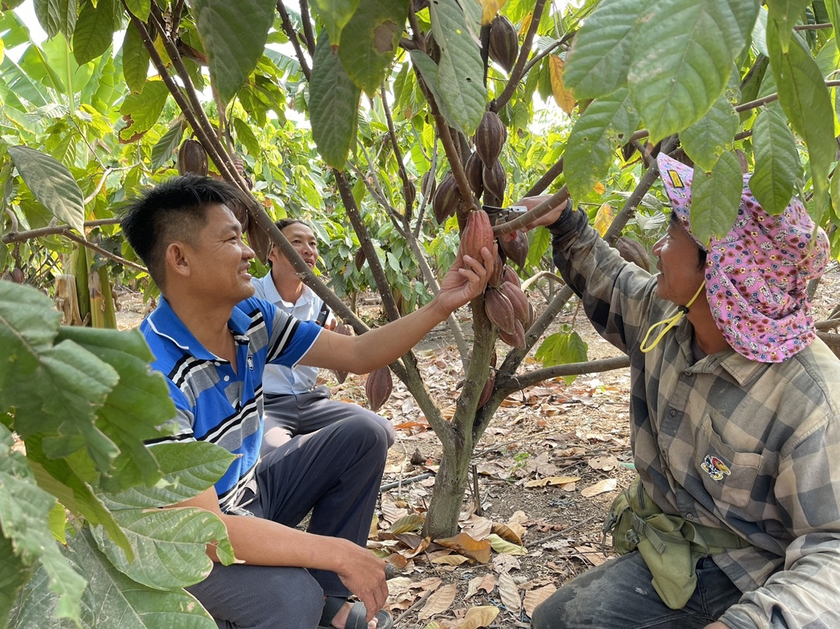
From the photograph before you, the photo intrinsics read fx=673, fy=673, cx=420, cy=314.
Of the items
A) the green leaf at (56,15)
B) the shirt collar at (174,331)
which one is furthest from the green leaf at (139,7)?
the shirt collar at (174,331)

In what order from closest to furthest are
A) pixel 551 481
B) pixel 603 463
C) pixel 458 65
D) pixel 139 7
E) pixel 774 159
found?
pixel 458 65 → pixel 774 159 → pixel 139 7 → pixel 551 481 → pixel 603 463

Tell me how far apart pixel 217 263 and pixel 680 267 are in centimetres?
98

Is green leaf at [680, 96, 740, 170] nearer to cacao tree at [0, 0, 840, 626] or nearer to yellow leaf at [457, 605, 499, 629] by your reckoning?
cacao tree at [0, 0, 840, 626]

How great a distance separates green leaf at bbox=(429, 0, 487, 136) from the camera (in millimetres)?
660

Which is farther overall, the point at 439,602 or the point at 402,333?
the point at 439,602

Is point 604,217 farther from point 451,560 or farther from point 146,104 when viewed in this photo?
point 146,104

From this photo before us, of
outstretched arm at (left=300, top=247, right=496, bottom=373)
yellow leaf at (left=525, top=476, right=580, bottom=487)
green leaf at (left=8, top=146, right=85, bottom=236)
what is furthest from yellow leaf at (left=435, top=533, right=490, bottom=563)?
green leaf at (left=8, top=146, right=85, bottom=236)

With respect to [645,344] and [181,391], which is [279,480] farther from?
[645,344]

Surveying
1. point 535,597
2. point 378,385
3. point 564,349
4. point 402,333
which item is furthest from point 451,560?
point 402,333

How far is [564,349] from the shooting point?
2.11 m

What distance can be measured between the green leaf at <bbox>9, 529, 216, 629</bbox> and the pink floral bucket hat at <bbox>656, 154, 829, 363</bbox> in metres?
1.10

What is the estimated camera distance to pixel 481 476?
9.28ft

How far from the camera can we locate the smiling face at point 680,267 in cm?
135

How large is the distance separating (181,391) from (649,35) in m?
1.19
